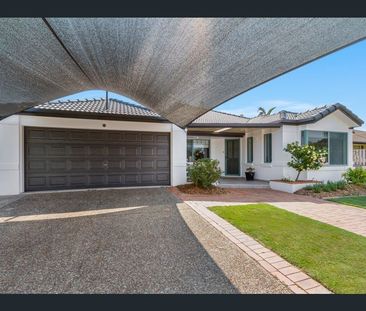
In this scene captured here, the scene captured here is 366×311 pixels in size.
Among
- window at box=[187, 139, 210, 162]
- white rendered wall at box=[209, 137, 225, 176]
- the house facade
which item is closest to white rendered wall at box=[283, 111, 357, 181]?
the house facade

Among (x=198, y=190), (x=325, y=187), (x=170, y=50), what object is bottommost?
(x=198, y=190)

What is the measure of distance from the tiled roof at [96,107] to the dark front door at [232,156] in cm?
645

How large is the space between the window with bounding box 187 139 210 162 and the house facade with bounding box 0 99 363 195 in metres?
3.37

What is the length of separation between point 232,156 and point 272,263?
12.2 meters

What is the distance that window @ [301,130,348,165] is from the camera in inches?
456

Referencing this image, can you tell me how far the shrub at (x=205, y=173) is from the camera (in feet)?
32.4

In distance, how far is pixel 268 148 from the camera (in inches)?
497

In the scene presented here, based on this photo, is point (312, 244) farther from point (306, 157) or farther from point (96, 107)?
point (96, 107)

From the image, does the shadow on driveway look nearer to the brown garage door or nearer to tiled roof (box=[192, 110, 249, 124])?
the brown garage door

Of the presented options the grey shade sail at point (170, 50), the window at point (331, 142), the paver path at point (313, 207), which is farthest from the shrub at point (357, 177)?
the grey shade sail at point (170, 50)

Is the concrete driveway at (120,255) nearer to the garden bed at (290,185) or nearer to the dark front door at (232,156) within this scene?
the garden bed at (290,185)

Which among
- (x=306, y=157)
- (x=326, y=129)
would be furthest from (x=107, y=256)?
(x=326, y=129)

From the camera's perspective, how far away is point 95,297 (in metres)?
2.62

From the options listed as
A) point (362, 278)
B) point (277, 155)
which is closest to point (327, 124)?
point (277, 155)
